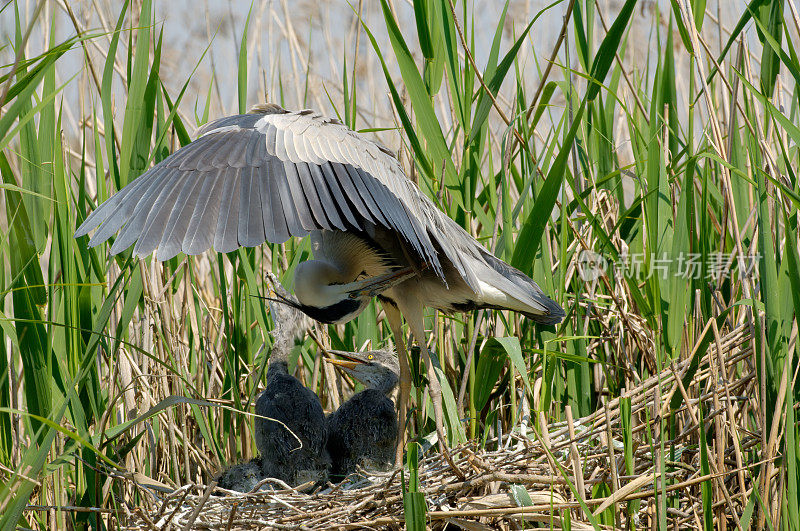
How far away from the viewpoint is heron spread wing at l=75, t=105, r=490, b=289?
1585 millimetres

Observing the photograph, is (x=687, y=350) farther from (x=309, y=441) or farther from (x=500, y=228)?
(x=309, y=441)

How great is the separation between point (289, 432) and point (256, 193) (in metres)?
1.00

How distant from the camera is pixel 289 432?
2.45 metres

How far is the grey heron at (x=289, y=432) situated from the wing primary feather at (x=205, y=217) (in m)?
0.89

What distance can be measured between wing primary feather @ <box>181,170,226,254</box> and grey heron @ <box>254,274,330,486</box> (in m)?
0.89

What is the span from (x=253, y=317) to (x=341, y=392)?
48 cm

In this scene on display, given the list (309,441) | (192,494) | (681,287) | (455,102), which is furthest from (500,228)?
(192,494)

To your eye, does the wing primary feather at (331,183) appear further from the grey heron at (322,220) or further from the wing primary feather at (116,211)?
the wing primary feather at (116,211)

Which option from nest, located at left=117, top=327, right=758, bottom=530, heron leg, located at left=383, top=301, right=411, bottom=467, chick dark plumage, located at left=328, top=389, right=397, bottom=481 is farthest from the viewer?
heron leg, located at left=383, top=301, right=411, bottom=467

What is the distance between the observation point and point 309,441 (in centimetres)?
248

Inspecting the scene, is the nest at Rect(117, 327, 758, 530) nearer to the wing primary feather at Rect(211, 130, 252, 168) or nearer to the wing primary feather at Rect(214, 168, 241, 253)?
the wing primary feather at Rect(214, 168, 241, 253)

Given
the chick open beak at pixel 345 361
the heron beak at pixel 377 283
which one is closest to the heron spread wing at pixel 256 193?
the heron beak at pixel 377 283

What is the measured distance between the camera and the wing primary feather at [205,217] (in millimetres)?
1545

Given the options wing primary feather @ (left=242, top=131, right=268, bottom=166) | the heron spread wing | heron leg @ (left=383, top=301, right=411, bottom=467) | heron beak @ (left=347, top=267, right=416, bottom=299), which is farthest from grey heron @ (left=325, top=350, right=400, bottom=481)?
wing primary feather @ (left=242, top=131, right=268, bottom=166)
